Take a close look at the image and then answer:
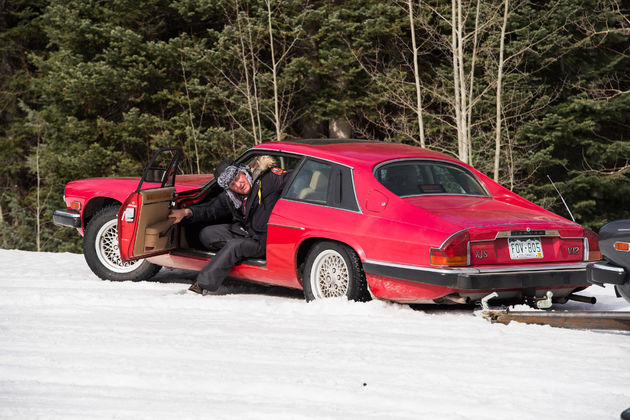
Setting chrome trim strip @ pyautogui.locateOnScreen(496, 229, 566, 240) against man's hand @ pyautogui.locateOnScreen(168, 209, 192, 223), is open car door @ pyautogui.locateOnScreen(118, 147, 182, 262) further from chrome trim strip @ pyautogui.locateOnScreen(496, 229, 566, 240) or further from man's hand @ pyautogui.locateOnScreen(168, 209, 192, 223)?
chrome trim strip @ pyautogui.locateOnScreen(496, 229, 566, 240)

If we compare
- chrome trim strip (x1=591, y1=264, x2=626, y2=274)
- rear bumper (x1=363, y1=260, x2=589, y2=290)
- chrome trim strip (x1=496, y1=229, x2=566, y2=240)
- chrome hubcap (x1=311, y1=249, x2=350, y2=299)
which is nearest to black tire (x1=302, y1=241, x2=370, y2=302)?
chrome hubcap (x1=311, y1=249, x2=350, y2=299)

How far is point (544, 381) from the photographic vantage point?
13.7ft

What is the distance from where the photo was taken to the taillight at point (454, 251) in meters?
5.61

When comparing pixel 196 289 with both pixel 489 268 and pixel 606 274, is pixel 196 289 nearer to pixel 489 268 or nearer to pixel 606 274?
pixel 489 268

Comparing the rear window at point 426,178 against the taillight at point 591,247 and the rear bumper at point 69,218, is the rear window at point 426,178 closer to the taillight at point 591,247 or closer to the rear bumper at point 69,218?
the taillight at point 591,247

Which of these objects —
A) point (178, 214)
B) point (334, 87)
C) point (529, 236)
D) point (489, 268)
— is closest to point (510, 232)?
point (529, 236)

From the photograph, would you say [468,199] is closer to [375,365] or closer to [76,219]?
[375,365]

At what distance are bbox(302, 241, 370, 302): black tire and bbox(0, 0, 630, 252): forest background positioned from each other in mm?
13776

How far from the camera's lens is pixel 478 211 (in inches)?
242

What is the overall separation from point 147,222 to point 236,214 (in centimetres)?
87

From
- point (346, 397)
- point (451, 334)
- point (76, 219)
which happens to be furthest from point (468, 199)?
point (76, 219)

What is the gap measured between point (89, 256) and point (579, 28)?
17.7m

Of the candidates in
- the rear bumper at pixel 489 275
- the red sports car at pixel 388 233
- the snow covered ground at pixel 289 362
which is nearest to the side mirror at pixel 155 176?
the red sports car at pixel 388 233

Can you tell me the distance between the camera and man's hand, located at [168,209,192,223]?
7.53m
